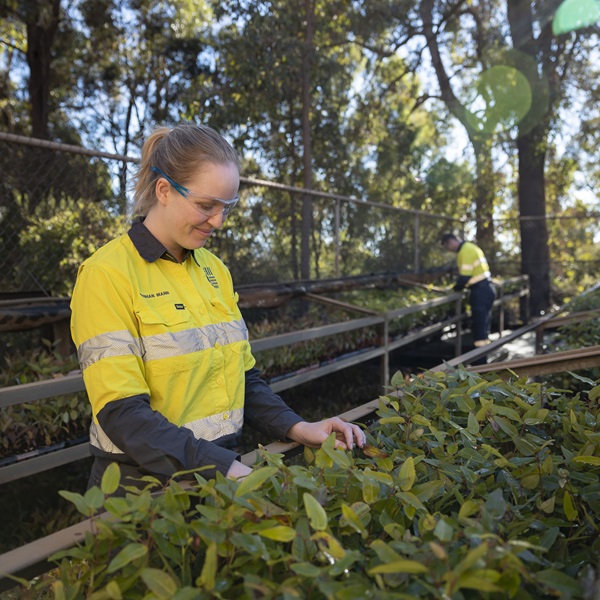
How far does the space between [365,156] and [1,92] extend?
8656 millimetres

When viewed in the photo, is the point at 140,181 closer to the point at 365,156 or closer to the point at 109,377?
the point at 109,377

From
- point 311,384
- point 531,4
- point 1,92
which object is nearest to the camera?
point 311,384

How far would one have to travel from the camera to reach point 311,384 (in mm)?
6496

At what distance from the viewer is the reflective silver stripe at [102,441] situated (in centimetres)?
162

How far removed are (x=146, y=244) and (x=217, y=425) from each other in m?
0.56

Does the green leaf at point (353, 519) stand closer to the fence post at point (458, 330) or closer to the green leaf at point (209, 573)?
the green leaf at point (209, 573)

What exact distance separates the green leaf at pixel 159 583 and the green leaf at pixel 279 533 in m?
0.16


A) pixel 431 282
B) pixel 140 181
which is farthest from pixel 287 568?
pixel 431 282

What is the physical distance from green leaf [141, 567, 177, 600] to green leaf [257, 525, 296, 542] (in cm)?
16

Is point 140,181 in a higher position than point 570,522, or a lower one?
higher

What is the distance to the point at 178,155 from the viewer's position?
5.53 feet

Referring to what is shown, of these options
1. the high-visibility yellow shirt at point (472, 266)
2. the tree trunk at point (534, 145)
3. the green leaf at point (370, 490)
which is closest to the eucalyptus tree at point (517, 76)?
the tree trunk at point (534, 145)

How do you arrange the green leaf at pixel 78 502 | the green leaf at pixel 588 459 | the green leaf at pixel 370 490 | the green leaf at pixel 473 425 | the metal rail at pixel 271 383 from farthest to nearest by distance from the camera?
the metal rail at pixel 271 383 < the green leaf at pixel 473 425 < the green leaf at pixel 588 459 < the green leaf at pixel 370 490 < the green leaf at pixel 78 502

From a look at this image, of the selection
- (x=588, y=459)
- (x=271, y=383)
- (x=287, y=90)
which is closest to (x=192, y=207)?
(x=588, y=459)
